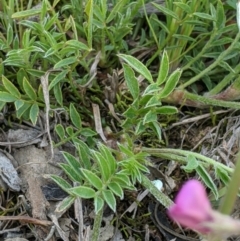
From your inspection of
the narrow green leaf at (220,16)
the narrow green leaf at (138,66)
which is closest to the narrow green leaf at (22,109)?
the narrow green leaf at (138,66)

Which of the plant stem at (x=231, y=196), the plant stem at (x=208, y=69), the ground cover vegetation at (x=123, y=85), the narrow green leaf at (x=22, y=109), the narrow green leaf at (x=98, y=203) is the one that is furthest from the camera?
the plant stem at (x=208, y=69)

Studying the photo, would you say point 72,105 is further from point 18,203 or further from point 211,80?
point 211,80

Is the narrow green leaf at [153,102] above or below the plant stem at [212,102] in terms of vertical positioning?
above

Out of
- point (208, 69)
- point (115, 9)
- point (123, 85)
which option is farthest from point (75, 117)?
point (208, 69)

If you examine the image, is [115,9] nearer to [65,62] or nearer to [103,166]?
[65,62]

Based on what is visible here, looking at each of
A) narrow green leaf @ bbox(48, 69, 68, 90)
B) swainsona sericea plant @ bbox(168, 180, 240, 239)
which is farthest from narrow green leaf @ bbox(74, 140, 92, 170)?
swainsona sericea plant @ bbox(168, 180, 240, 239)

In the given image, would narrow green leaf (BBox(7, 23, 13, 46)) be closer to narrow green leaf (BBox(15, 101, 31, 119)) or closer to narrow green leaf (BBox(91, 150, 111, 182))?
narrow green leaf (BBox(15, 101, 31, 119))

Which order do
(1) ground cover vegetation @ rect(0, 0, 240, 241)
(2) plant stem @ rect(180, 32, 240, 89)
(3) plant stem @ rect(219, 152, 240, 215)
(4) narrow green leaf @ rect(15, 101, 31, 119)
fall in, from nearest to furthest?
(3) plant stem @ rect(219, 152, 240, 215) < (1) ground cover vegetation @ rect(0, 0, 240, 241) < (4) narrow green leaf @ rect(15, 101, 31, 119) < (2) plant stem @ rect(180, 32, 240, 89)

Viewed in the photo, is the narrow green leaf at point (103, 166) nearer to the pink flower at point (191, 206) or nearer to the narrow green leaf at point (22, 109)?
the narrow green leaf at point (22, 109)
